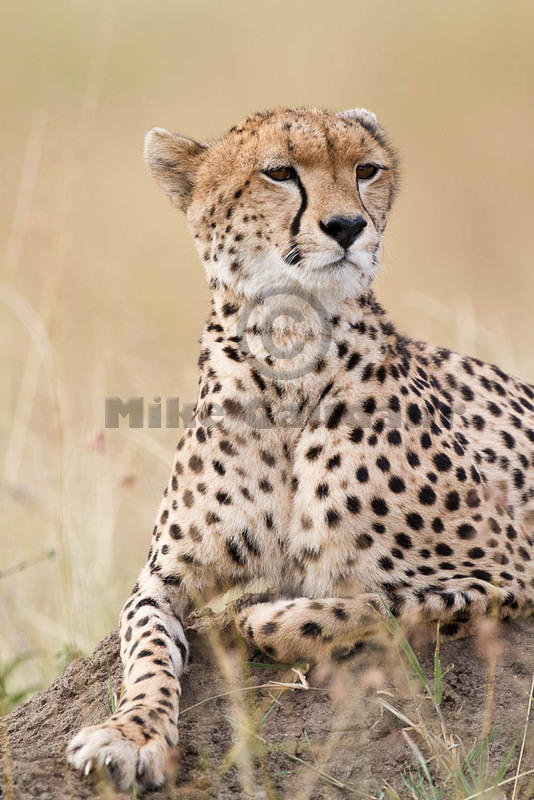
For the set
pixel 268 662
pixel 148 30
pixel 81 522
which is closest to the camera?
pixel 268 662

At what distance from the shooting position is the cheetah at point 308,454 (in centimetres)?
288

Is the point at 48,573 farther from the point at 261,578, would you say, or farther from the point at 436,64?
the point at 436,64

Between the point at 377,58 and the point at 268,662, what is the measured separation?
35.1 ft

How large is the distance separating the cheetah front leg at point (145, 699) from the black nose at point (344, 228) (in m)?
0.98

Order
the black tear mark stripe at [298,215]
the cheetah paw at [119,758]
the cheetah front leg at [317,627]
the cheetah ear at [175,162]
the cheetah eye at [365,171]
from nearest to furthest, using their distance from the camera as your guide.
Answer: the cheetah paw at [119,758], the cheetah front leg at [317,627], the black tear mark stripe at [298,215], the cheetah eye at [365,171], the cheetah ear at [175,162]

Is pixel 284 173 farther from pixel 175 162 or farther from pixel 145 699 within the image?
pixel 145 699

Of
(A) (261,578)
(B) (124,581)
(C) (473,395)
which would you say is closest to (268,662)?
(A) (261,578)

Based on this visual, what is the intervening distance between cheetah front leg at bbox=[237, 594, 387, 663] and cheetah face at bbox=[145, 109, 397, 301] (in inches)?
30.1

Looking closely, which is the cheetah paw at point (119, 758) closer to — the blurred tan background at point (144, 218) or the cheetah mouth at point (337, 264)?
the blurred tan background at point (144, 218)

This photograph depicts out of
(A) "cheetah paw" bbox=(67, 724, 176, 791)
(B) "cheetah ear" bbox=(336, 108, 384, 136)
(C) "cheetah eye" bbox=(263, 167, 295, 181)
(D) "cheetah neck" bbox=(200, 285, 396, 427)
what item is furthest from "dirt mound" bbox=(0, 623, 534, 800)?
(B) "cheetah ear" bbox=(336, 108, 384, 136)

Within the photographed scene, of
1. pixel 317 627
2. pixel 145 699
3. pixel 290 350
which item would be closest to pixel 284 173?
pixel 290 350

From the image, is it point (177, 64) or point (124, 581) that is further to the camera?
point (177, 64)

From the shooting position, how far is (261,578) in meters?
3.03

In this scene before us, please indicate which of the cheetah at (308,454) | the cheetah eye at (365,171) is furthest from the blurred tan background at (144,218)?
the cheetah at (308,454)
